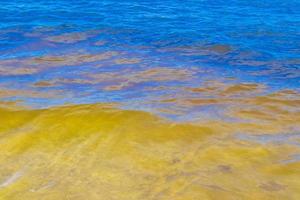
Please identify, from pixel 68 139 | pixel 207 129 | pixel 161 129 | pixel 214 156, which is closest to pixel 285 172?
pixel 214 156

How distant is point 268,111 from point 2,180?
3749mm

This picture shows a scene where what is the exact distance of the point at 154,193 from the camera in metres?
3.98

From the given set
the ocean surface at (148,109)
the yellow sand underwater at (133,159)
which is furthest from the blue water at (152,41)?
the yellow sand underwater at (133,159)

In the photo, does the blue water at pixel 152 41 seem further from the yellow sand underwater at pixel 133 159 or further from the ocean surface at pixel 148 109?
the yellow sand underwater at pixel 133 159

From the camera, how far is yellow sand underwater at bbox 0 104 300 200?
13.2ft

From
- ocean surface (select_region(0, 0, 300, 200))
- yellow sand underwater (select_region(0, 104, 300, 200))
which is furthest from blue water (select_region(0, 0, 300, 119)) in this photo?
yellow sand underwater (select_region(0, 104, 300, 200))

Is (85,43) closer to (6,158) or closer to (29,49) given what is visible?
(29,49)

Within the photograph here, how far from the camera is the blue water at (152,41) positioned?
7625 mm

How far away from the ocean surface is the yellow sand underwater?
2 cm

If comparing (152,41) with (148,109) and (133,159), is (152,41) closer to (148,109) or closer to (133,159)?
(148,109)

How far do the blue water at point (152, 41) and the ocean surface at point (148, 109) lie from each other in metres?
0.04

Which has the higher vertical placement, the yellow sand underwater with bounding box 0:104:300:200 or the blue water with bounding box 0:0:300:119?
the yellow sand underwater with bounding box 0:104:300:200

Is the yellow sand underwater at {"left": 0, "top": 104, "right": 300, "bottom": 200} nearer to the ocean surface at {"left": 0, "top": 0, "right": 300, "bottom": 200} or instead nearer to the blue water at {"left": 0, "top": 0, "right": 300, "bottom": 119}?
the ocean surface at {"left": 0, "top": 0, "right": 300, "bottom": 200}

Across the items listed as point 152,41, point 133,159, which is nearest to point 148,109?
point 133,159
